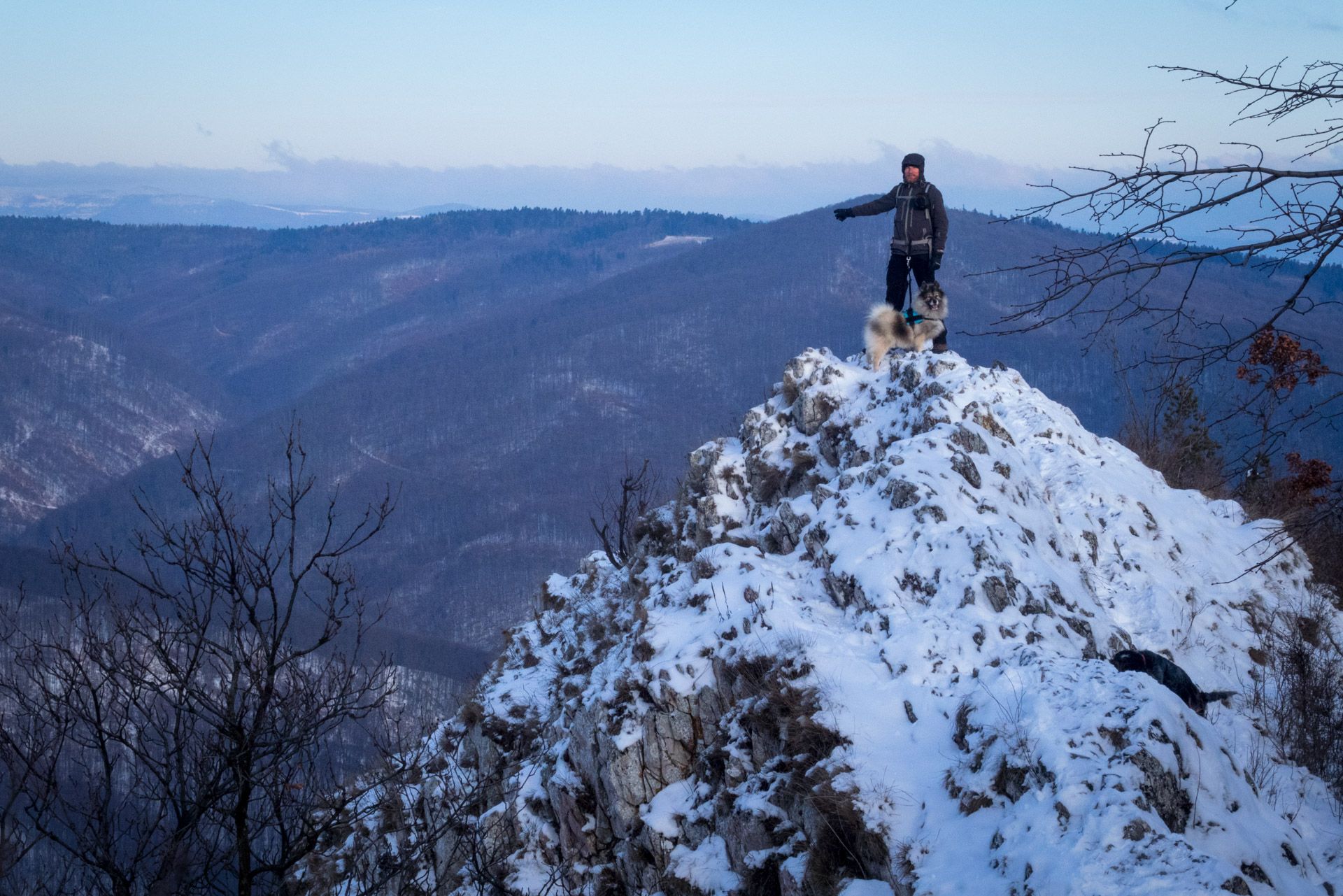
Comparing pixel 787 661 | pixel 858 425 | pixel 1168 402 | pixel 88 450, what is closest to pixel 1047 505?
pixel 858 425

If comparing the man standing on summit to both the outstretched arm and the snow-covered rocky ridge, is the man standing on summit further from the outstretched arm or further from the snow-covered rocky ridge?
the snow-covered rocky ridge

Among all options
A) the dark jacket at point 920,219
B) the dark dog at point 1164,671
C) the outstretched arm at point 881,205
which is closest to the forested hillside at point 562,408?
the outstretched arm at point 881,205

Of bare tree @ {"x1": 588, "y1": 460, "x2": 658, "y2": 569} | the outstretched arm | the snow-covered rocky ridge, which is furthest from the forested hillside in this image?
the outstretched arm

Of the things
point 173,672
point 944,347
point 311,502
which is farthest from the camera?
point 311,502

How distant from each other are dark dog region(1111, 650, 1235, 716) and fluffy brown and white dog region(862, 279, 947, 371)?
6720 millimetres

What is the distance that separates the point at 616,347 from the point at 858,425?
562ft

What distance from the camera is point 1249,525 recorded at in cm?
1303

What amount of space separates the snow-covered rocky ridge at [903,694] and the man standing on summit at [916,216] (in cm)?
149

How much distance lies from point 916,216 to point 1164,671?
7.28 metres

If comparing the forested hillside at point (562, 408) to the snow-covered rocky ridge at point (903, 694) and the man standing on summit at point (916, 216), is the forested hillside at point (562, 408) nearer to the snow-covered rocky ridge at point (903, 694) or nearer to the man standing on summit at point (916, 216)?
the snow-covered rocky ridge at point (903, 694)

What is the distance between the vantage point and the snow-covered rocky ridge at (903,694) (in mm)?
6090

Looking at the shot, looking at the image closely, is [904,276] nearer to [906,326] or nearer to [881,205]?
[906,326]

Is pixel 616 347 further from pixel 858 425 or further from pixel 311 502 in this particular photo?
pixel 858 425

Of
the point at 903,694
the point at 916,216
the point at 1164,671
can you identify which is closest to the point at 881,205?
the point at 916,216
